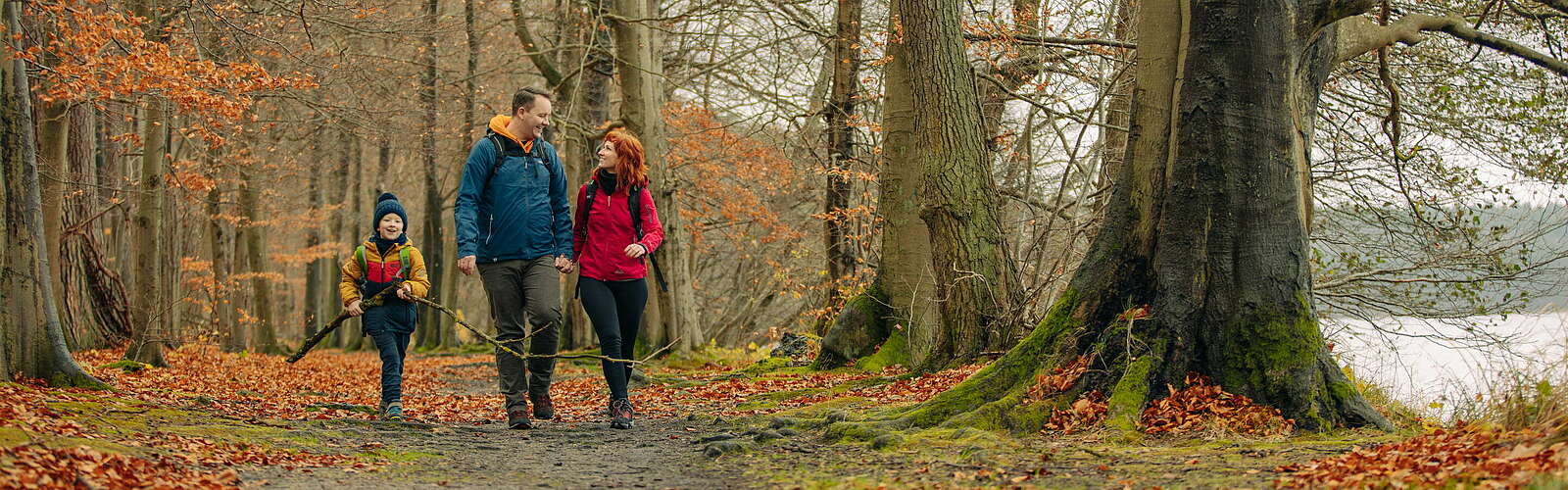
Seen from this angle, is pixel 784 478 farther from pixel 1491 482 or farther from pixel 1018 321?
pixel 1018 321

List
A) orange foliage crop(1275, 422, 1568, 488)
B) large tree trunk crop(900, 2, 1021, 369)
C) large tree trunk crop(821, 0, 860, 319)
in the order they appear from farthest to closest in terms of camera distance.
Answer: large tree trunk crop(821, 0, 860, 319), large tree trunk crop(900, 2, 1021, 369), orange foliage crop(1275, 422, 1568, 488)

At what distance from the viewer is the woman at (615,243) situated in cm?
691

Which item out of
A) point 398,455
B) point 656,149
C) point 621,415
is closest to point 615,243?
point 621,415

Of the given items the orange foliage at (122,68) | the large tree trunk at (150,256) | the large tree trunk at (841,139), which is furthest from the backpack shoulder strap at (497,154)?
the large tree trunk at (150,256)

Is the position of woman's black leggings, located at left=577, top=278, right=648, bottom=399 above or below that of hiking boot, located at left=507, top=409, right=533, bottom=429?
above

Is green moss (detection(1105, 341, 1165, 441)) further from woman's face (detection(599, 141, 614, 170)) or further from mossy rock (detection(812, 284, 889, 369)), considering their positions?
mossy rock (detection(812, 284, 889, 369))

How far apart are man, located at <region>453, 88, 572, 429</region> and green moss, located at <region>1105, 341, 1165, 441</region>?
3.21 m

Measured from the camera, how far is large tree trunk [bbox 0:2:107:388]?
7.37m

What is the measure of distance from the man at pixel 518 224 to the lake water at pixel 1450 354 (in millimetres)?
4819

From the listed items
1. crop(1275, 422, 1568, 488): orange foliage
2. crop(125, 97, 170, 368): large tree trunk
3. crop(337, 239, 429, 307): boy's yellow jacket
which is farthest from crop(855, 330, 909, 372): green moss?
crop(125, 97, 170, 368): large tree trunk

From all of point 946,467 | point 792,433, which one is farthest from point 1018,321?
point 946,467

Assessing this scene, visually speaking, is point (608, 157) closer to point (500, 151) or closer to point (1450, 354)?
point (500, 151)

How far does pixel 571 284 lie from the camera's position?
23125 millimetres

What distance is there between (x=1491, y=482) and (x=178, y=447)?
5078mm
